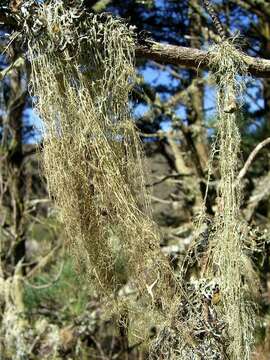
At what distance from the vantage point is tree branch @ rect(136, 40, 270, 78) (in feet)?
3.79

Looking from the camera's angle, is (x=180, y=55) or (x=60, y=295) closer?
(x=180, y=55)

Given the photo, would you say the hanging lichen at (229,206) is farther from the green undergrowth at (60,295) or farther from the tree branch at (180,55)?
the green undergrowth at (60,295)

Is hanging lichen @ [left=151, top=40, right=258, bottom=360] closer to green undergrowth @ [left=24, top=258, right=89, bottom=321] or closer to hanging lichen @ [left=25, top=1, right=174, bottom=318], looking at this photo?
hanging lichen @ [left=25, top=1, right=174, bottom=318]

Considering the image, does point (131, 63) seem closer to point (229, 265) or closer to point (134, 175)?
point (134, 175)

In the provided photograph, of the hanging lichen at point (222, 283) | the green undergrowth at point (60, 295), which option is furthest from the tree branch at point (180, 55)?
the green undergrowth at point (60, 295)

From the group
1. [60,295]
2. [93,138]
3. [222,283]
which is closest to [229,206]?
[222,283]

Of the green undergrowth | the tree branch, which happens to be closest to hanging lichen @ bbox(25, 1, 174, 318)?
the tree branch

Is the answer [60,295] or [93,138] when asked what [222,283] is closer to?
[93,138]

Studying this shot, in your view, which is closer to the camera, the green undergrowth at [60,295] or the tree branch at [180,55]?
the tree branch at [180,55]

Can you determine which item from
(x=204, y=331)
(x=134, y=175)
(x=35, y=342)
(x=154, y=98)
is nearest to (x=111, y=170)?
(x=134, y=175)

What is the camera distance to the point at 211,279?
1.15 metres

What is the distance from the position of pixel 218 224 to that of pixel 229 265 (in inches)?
3.5

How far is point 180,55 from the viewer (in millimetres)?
1172

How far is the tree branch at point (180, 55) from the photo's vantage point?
1.16m
